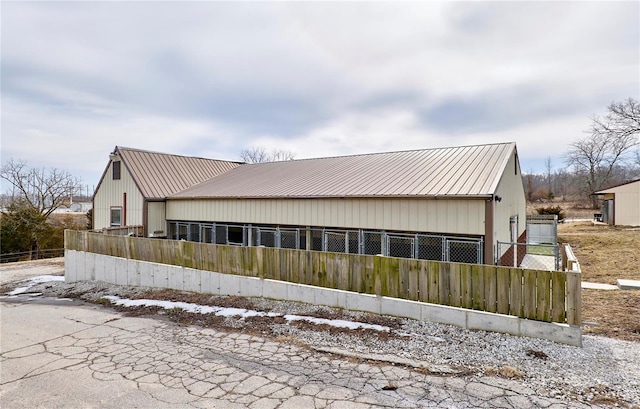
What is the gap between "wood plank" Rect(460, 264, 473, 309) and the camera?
693 centimetres

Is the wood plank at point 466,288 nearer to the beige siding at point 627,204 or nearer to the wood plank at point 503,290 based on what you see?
the wood plank at point 503,290

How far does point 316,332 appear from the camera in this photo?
6859 millimetres

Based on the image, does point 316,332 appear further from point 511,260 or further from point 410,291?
point 511,260

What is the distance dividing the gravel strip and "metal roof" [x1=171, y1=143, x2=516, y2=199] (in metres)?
4.51

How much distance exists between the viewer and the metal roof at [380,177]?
11.0 m

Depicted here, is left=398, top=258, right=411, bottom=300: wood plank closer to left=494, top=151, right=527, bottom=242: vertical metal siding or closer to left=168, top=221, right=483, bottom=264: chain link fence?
left=168, top=221, right=483, bottom=264: chain link fence

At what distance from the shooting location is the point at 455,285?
23.3 feet

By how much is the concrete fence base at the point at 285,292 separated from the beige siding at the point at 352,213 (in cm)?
363

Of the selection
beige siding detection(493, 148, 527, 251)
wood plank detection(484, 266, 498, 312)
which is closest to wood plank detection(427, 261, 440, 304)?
wood plank detection(484, 266, 498, 312)

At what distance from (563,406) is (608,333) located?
3.26m

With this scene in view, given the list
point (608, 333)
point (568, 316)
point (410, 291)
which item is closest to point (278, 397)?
point (410, 291)

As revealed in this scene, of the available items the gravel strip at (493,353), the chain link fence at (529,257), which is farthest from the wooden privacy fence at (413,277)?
the chain link fence at (529,257)

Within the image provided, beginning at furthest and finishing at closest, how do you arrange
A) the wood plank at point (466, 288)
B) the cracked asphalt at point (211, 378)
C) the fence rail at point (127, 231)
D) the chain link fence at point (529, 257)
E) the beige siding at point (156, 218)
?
the beige siding at point (156, 218), the fence rail at point (127, 231), the chain link fence at point (529, 257), the wood plank at point (466, 288), the cracked asphalt at point (211, 378)

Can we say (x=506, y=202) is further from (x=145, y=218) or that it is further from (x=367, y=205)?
(x=145, y=218)
